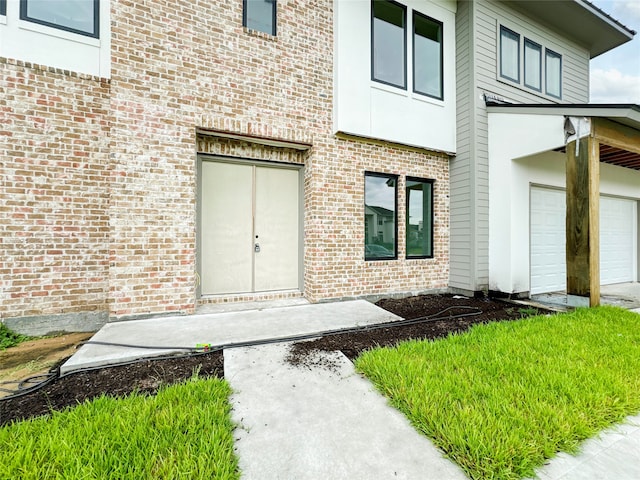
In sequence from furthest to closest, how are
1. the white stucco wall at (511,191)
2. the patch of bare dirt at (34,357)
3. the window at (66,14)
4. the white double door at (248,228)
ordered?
the white stucco wall at (511,191) < the white double door at (248,228) < the window at (66,14) < the patch of bare dirt at (34,357)

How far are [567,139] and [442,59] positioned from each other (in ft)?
10.0

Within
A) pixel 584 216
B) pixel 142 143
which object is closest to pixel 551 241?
pixel 584 216

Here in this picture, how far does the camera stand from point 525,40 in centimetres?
666

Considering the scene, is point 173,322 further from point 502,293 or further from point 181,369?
point 502,293

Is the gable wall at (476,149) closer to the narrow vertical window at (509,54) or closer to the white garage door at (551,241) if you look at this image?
the narrow vertical window at (509,54)

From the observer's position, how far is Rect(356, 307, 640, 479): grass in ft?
5.33

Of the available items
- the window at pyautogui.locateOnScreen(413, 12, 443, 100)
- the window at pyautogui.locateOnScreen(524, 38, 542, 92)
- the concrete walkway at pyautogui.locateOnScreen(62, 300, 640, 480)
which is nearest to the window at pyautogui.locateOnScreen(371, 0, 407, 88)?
the window at pyautogui.locateOnScreen(413, 12, 443, 100)

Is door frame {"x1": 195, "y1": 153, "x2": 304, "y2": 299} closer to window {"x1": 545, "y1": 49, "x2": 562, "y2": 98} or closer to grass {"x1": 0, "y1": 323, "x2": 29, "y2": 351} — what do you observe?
grass {"x1": 0, "y1": 323, "x2": 29, "y2": 351}

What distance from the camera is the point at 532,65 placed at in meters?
6.86

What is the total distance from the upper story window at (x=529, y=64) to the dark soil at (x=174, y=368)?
561 centimetres

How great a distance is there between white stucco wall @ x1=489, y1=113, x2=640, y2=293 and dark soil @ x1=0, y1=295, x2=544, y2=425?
4.22ft

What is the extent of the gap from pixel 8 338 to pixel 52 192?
1936mm

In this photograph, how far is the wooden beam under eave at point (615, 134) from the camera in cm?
449

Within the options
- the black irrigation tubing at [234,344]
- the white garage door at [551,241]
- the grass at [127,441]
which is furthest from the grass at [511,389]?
the white garage door at [551,241]
